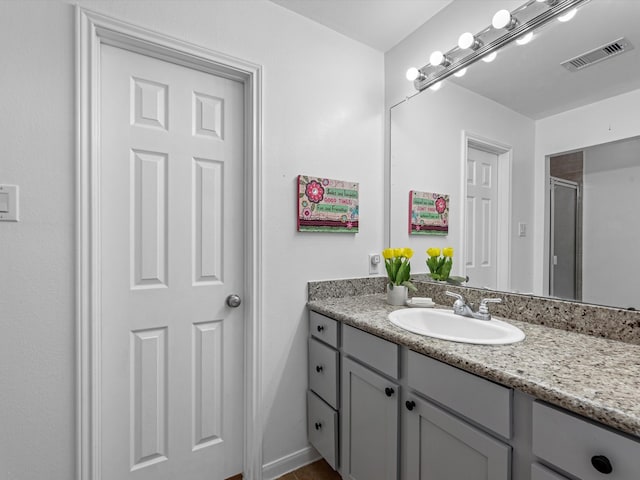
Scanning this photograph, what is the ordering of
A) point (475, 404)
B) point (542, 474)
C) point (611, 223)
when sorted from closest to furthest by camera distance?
point (542, 474)
point (475, 404)
point (611, 223)

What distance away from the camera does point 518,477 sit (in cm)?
78

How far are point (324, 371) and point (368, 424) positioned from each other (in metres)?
0.34

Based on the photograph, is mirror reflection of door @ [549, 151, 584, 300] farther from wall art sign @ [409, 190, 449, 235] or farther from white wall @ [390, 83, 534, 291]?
wall art sign @ [409, 190, 449, 235]

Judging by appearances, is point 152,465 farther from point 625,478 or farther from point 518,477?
point 625,478

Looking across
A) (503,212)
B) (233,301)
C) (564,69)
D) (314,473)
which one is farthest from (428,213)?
(314,473)

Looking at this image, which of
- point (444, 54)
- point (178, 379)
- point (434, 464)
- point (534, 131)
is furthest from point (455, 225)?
point (178, 379)

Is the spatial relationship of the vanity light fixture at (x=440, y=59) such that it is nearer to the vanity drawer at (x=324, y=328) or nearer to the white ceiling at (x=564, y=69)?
the white ceiling at (x=564, y=69)

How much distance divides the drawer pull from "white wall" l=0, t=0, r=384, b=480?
122 cm

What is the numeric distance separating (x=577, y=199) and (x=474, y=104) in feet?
2.11


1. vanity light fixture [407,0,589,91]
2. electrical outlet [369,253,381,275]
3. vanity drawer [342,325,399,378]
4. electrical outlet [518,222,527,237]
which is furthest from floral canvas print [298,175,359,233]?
electrical outlet [518,222,527,237]

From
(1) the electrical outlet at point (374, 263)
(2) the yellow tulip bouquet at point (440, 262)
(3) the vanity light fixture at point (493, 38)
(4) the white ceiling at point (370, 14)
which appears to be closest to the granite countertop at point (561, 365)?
(2) the yellow tulip bouquet at point (440, 262)

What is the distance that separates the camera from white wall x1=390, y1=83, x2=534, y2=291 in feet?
4.36

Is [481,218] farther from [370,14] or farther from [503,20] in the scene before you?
[370,14]

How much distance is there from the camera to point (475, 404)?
2.82 feet
